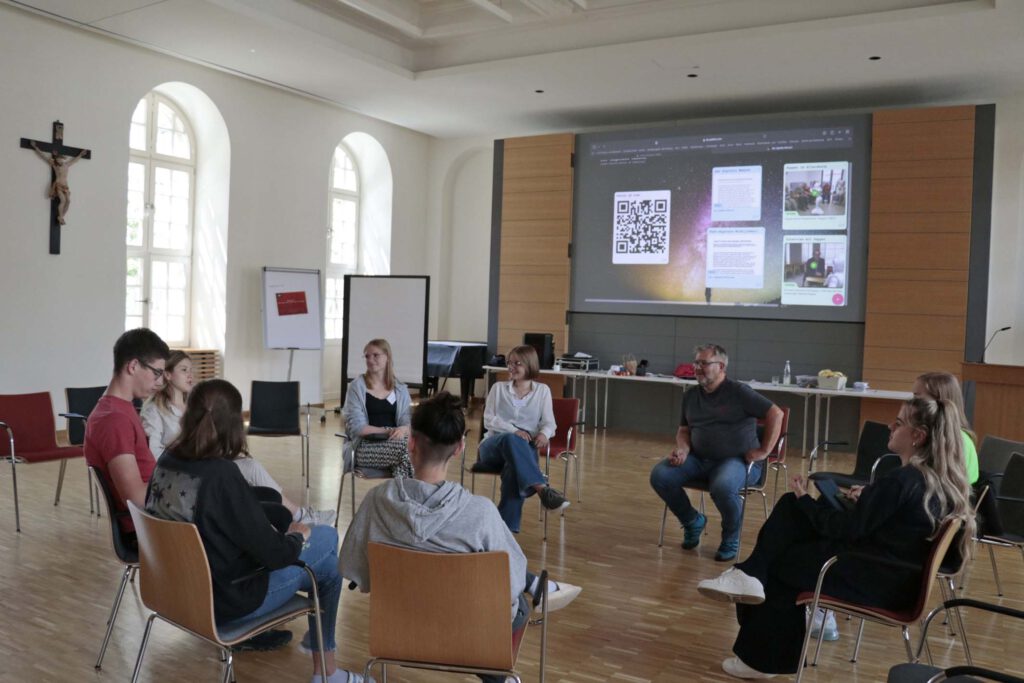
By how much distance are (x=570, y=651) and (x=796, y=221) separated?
6912 mm

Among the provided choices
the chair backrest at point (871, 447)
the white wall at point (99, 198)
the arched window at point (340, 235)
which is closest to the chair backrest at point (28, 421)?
the white wall at point (99, 198)

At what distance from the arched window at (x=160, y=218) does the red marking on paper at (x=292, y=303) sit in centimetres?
106

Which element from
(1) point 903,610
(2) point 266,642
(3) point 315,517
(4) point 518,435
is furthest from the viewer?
(4) point 518,435

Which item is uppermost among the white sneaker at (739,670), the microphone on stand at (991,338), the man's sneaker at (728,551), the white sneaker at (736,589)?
the microphone on stand at (991,338)

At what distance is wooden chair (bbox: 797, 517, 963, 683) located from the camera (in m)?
2.74

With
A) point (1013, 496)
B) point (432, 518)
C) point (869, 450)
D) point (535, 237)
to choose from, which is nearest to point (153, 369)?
point (432, 518)

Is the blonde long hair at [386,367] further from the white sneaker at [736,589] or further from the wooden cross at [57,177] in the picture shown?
the wooden cross at [57,177]

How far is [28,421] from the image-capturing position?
17.2 feet

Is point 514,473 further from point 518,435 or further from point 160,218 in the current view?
point 160,218

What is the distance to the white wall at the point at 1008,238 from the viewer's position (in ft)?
29.2

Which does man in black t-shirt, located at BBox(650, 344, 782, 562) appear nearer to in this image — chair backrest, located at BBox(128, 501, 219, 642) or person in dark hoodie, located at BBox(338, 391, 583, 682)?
person in dark hoodie, located at BBox(338, 391, 583, 682)

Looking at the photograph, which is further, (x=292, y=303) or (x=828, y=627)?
(x=292, y=303)

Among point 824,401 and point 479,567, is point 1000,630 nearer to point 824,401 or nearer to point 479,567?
point 479,567

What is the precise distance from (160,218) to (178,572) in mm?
7975
